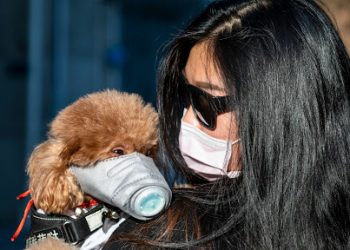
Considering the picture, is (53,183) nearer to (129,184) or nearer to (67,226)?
(67,226)

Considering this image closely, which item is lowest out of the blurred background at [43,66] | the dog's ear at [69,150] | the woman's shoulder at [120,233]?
the blurred background at [43,66]

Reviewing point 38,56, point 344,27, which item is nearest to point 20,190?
point 38,56

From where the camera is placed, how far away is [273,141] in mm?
1849

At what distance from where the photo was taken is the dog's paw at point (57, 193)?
2.02 meters

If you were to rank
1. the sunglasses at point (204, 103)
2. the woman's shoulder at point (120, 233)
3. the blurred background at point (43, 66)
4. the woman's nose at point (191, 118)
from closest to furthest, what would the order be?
the woman's shoulder at point (120, 233) → the sunglasses at point (204, 103) → the woman's nose at point (191, 118) → the blurred background at point (43, 66)

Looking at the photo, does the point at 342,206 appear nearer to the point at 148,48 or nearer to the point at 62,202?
the point at 62,202

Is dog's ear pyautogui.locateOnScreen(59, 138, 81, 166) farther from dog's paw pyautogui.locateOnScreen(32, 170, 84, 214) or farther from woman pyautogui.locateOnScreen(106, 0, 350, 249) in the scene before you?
woman pyautogui.locateOnScreen(106, 0, 350, 249)

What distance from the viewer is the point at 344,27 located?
17.0ft

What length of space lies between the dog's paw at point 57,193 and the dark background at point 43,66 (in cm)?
566

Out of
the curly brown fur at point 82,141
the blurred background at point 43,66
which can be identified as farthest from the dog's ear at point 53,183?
the blurred background at point 43,66

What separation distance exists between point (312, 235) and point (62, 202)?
68 centimetres

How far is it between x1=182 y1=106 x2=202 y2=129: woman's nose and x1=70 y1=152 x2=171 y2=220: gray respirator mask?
0.24 metres

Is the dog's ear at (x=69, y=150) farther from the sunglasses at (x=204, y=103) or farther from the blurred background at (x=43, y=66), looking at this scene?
the blurred background at (x=43, y=66)

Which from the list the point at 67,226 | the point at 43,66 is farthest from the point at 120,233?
the point at 43,66
